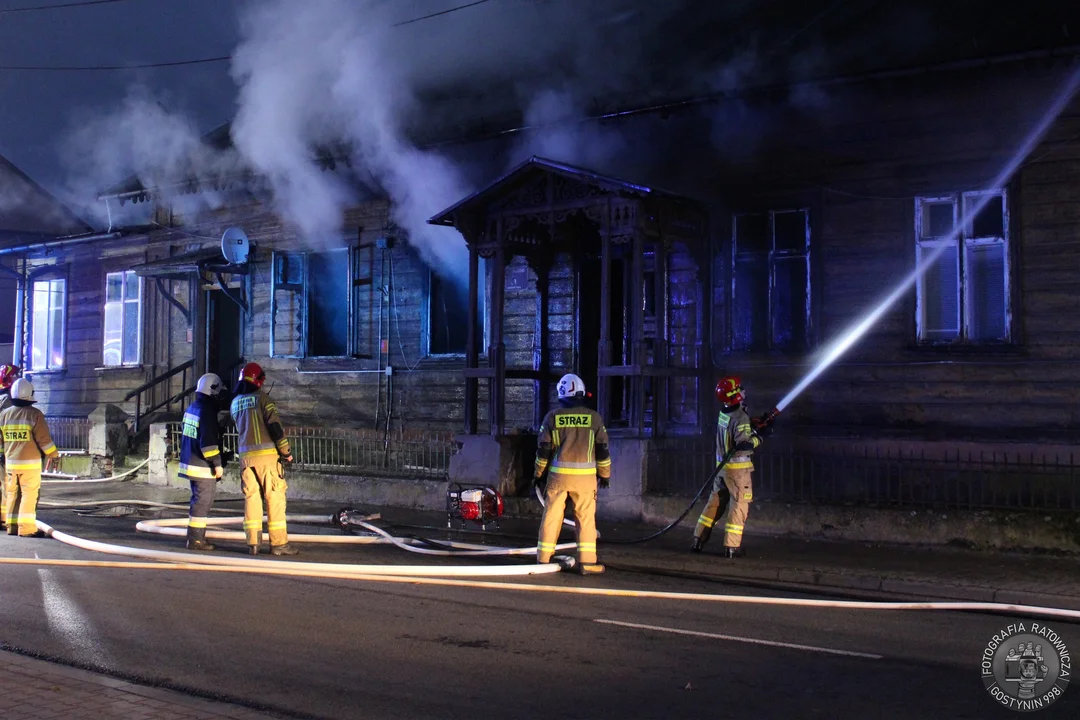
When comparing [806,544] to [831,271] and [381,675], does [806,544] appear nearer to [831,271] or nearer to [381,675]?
[831,271]

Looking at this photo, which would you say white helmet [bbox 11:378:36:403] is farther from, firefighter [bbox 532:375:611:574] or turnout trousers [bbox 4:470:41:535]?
firefighter [bbox 532:375:611:574]

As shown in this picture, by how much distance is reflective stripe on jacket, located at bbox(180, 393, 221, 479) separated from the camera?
10.2m

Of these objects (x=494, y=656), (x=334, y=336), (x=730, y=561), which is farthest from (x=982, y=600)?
(x=334, y=336)

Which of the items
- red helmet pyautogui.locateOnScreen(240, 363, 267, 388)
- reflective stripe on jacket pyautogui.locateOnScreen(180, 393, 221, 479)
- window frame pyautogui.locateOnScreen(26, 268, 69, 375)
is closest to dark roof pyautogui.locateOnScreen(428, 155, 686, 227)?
red helmet pyautogui.locateOnScreen(240, 363, 267, 388)

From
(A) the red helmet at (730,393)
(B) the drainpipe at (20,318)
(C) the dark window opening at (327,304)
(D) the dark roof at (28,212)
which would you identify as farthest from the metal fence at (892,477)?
(B) the drainpipe at (20,318)

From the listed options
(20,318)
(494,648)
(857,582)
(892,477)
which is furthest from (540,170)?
(20,318)

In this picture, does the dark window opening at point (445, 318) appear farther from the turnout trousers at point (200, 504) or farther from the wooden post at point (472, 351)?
the turnout trousers at point (200, 504)

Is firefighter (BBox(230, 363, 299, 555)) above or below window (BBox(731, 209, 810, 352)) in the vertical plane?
below

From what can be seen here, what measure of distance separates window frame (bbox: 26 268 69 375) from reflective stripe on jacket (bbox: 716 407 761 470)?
1731 centimetres

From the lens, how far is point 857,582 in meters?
9.09

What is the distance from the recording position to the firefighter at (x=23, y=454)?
11.2 metres

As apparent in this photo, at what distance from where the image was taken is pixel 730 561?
388 inches

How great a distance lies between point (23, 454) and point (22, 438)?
17 centimetres

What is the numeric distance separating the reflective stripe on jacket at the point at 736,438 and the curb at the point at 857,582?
996 mm
